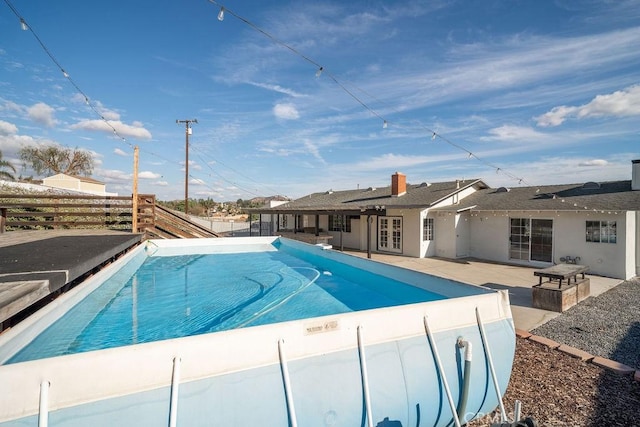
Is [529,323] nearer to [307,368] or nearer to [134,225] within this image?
[307,368]

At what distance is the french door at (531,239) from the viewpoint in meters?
11.2

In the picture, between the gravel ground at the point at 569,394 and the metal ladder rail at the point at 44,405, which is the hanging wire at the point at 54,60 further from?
the gravel ground at the point at 569,394

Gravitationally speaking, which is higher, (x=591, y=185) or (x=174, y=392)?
(x=591, y=185)

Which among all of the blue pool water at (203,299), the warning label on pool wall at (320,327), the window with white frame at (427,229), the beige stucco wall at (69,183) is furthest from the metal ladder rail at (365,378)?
the beige stucco wall at (69,183)

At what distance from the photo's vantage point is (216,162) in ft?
99.5

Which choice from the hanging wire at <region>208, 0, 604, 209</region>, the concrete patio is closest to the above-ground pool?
the concrete patio

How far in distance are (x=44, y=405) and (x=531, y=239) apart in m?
13.9

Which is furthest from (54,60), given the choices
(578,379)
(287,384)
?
(578,379)

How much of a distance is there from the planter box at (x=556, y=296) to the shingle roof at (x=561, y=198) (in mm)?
4574

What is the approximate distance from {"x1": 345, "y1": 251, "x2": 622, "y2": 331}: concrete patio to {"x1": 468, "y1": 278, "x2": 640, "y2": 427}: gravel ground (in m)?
0.42

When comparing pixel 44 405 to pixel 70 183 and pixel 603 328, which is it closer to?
pixel 603 328

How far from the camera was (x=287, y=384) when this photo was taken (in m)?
2.30

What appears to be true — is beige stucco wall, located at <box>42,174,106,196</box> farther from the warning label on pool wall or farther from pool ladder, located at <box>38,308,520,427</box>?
the warning label on pool wall

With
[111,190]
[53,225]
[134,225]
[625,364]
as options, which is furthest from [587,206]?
[111,190]
